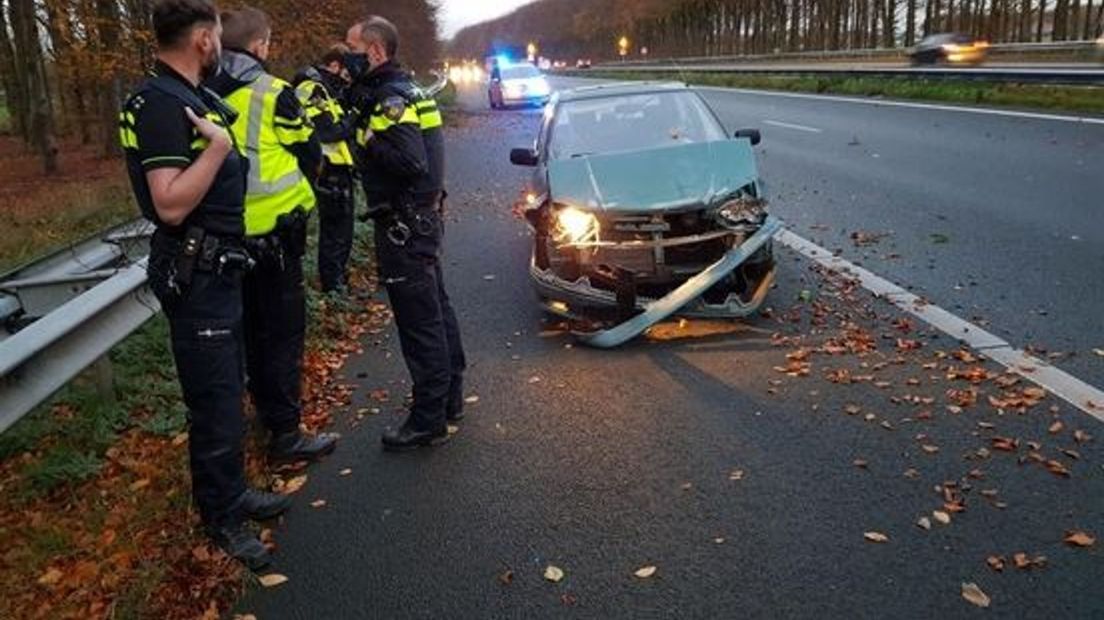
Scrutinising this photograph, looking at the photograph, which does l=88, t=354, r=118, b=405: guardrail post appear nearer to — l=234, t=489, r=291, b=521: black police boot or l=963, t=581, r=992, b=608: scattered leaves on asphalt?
l=234, t=489, r=291, b=521: black police boot

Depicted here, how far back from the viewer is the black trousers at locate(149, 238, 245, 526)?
3393 millimetres

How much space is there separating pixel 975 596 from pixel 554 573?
4.65ft

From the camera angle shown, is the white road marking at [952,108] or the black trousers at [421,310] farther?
the white road marking at [952,108]

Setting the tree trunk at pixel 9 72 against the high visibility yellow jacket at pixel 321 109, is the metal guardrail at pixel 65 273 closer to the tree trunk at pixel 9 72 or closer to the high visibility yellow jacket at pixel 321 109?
the high visibility yellow jacket at pixel 321 109

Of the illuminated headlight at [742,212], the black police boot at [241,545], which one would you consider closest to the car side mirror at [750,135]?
the illuminated headlight at [742,212]

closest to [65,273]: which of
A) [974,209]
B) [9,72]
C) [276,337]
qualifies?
[276,337]

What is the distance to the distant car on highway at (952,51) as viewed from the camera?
30.1 meters

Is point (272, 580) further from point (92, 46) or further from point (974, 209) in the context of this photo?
point (92, 46)

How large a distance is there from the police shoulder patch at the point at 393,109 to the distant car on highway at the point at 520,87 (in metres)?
30.6

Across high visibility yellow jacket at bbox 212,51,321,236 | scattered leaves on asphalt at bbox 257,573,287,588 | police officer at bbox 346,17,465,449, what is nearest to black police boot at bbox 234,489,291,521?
scattered leaves on asphalt at bbox 257,573,287,588

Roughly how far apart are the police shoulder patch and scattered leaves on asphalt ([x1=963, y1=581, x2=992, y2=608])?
3043 millimetres

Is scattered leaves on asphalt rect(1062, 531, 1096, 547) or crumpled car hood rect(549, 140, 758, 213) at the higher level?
crumpled car hood rect(549, 140, 758, 213)

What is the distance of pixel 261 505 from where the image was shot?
12.5 ft

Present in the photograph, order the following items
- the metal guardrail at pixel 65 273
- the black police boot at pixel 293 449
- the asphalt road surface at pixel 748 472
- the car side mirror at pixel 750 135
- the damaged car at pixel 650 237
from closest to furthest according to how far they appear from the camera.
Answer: the asphalt road surface at pixel 748 472
the black police boot at pixel 293 449
the metal guardrail at pixel 65 273
the damaged car at pixel 650 237
the car side mirror at pixel 750 135
